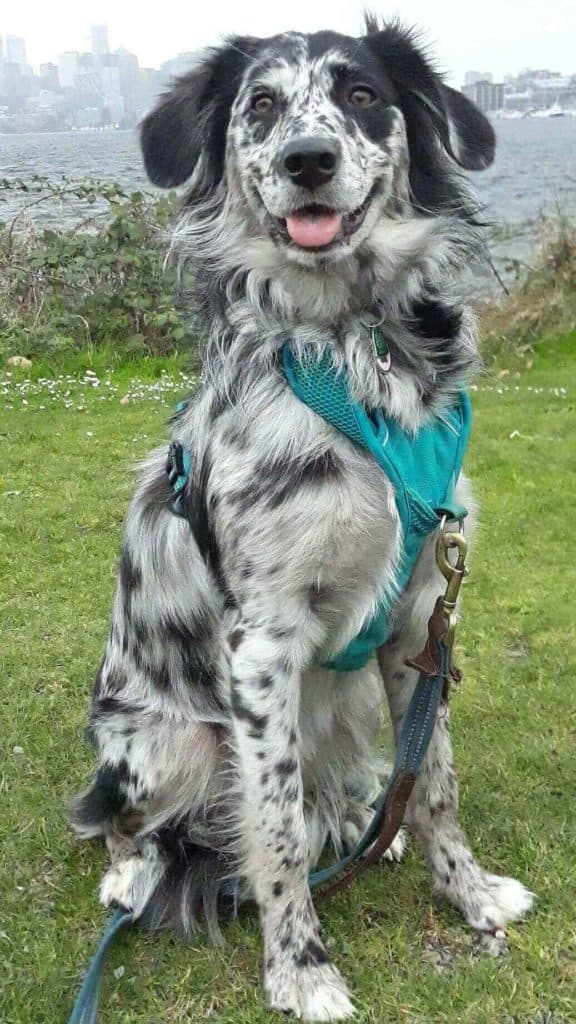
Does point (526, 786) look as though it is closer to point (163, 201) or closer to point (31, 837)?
point (31, 837)

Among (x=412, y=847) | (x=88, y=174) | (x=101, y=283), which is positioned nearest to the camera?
(x=412, y=847)

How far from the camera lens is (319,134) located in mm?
2547

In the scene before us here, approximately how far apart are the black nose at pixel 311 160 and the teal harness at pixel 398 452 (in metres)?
0.42

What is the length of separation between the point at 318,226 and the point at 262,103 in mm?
458

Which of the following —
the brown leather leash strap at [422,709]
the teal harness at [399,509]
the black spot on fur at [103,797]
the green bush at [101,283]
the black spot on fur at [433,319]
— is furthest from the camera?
the green bush at [101,283]

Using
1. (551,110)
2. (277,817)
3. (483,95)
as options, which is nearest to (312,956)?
(277,817)

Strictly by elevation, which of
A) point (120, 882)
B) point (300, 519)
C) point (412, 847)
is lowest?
point (412, 847)

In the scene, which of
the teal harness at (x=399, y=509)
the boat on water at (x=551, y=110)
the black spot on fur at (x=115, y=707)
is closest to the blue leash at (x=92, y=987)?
the teal harness at (x=399, y=509)

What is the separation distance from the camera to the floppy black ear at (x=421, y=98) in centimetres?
279

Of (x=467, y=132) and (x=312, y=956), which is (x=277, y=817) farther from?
(x=467, y=132)

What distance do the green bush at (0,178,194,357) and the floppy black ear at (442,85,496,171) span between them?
7.09 meters

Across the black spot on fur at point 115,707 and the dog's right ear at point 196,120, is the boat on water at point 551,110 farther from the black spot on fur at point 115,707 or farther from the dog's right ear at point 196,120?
the black spot on fur at point 115,707

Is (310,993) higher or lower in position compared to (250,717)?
lower

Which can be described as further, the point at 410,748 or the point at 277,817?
the point at 410,748
